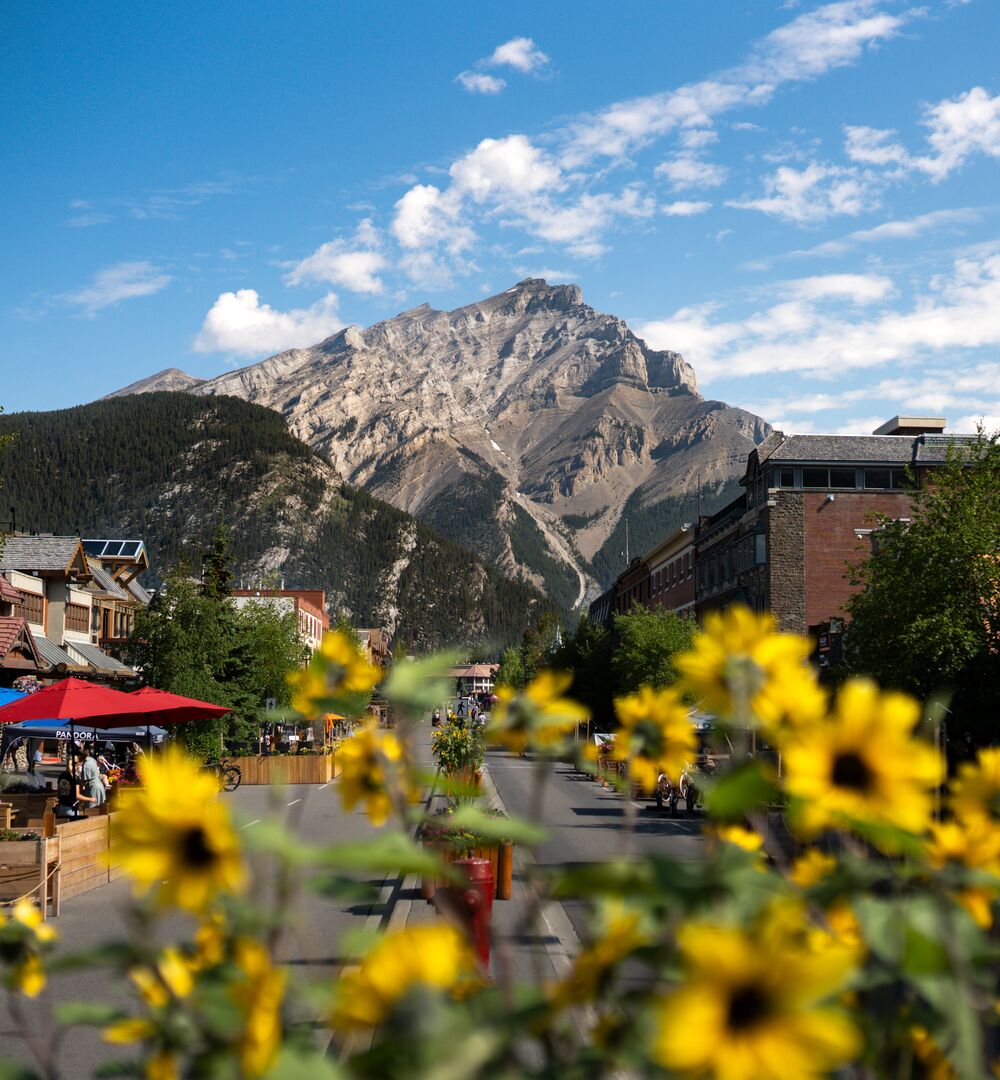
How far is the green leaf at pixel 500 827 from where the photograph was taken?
1.71 metres

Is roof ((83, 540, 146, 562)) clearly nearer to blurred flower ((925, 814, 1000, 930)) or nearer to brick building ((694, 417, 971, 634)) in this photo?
brick building ((694, 417, 971, 634))

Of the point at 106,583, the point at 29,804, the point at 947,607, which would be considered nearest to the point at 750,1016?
the point at 29,804

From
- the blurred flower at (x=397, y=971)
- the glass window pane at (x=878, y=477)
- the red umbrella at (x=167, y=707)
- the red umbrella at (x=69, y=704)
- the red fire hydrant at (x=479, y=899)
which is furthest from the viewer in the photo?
the glass window pane at (x=878, y=477)

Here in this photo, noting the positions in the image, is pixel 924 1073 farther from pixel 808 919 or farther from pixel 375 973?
pixel 375 973

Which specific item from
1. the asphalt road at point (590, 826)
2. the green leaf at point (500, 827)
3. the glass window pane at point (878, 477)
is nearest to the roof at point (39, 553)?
the asphalt road at point (590, 826)

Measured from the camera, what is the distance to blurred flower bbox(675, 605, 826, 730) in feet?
5.40

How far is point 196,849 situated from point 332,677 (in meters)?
0.61

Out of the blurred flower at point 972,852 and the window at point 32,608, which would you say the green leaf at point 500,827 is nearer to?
the blurred flower at point 972,852

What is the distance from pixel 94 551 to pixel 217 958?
265 ft

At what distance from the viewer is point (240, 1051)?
4.87 feet

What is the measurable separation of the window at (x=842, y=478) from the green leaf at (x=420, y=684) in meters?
57.8

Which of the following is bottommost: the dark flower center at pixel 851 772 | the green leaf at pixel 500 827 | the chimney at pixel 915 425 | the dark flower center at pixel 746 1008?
the dark flower center at pixel 746 1008

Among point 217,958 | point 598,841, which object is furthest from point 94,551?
point 217,958

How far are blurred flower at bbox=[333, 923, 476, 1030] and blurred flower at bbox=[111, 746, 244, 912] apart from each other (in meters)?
0.21
